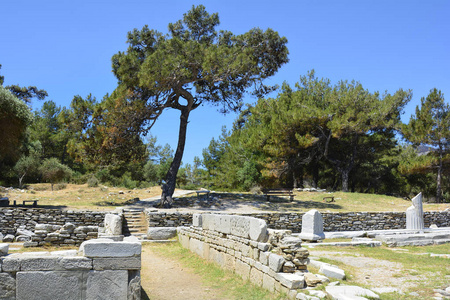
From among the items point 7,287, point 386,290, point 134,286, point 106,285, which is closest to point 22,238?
point 7,287

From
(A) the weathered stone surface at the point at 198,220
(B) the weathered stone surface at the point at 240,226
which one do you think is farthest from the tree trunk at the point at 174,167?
(B) the weathered stone surface at the point at 240,226

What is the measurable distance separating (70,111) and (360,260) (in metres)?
17.9

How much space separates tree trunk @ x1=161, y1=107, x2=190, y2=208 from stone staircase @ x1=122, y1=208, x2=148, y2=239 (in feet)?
12.2

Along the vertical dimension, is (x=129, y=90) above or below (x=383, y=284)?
above

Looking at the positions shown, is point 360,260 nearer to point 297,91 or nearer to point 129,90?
point 129,90

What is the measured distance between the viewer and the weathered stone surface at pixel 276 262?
6.60 m

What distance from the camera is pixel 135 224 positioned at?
49.8 ft

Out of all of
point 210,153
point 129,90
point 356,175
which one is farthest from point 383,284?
point 210,153

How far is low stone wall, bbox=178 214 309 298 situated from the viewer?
6609 mm

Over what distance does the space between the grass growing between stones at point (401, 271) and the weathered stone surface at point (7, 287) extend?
5.49 m

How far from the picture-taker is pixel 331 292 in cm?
568

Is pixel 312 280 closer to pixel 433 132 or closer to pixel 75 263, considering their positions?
pixel 75 263

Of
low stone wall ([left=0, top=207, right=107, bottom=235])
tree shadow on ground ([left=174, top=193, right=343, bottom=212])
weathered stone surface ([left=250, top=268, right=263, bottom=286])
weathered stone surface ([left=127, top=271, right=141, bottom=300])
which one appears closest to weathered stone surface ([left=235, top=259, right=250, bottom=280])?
weathered stone surface ([left=250, top=268, right=263, bottom=286])

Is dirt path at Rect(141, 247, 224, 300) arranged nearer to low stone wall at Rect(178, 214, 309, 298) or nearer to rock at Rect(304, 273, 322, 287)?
low stone wall at Rect(178, 214, 309, 298)
